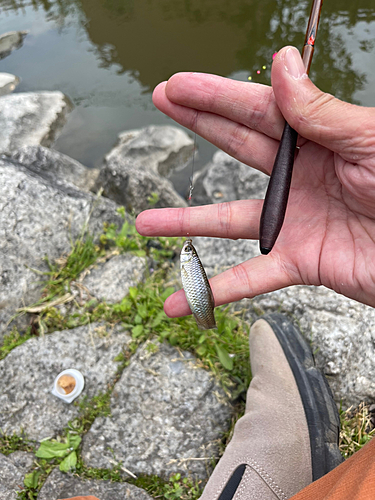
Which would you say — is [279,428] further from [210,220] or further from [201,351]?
[210,220]

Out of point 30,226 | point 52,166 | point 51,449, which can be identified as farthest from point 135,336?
point 52,166

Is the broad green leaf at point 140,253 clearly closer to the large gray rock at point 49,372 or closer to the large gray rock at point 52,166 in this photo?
the large gray rock at point 49,372

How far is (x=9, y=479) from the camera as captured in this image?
2.88 m

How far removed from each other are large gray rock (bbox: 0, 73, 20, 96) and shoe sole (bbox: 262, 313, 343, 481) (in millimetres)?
9133

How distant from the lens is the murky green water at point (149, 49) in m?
8.09

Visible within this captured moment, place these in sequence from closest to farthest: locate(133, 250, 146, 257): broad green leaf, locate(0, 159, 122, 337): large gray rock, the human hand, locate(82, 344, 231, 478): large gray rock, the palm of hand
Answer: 1. the human hand
2. the palm of hand
3. locate(82, 344, 231, 478): large gray rock
4. locate(0, 159, 122, 337): large gray rock
5. locate(133, 250, 146, 257): broad green leaf

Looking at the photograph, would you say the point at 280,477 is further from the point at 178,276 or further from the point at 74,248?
the point at 74,248

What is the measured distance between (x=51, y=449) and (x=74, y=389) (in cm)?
50

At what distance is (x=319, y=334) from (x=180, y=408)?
4.94ft

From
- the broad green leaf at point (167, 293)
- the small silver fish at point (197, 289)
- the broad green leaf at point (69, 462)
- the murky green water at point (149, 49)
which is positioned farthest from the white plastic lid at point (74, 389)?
the murky green water at point (149, 49)

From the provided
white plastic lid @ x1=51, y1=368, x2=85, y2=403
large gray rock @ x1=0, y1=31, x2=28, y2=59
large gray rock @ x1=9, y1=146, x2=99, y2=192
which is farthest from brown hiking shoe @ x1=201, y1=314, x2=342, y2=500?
large gray rock @ x1=0, y1=31, x2=28, y2=59

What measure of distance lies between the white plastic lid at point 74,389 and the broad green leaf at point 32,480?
23.3 inches

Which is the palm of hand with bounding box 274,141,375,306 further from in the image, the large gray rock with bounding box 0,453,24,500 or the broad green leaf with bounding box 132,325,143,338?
the large gray rock with bounding box 0,453,24,500

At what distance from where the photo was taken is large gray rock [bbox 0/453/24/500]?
2.79 metres
